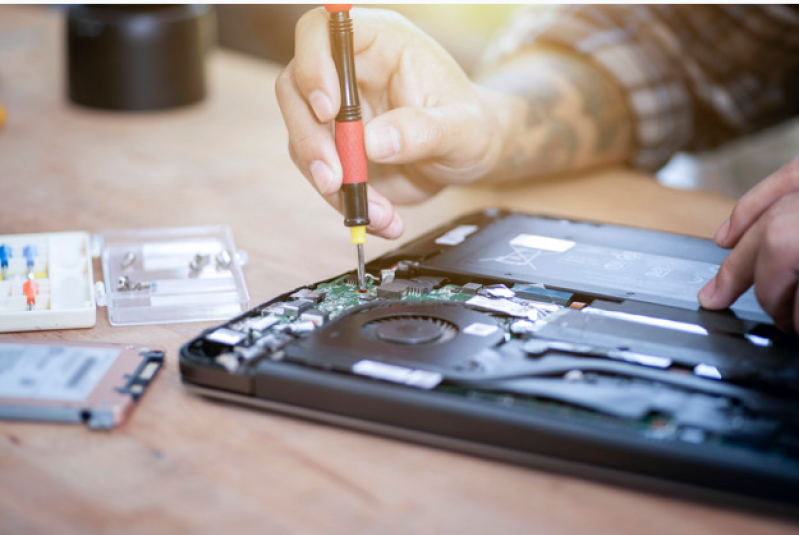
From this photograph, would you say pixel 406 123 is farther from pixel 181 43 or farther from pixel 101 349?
pixel 181 43

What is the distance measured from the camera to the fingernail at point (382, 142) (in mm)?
888

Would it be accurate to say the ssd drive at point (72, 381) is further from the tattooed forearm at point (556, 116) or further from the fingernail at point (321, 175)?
the tattooed forearm at point (556, 116)

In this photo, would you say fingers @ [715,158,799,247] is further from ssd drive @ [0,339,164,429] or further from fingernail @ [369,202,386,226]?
ssd drive @ [0,339,164,429]

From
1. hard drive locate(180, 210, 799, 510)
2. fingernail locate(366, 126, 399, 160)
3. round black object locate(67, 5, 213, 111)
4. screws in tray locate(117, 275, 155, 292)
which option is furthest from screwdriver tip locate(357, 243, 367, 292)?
round black object locate(67, 5, 213, 111)

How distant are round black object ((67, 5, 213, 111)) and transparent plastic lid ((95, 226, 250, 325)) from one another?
580 millimetres

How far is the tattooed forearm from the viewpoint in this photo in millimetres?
1305

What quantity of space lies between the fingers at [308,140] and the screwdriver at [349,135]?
0.02 metres

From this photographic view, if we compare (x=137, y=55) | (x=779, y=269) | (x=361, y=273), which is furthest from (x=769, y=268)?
(x=137, y=55)

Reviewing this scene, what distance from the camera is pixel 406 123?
92 centimetres

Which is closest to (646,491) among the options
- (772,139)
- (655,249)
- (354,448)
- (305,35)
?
(354,448)

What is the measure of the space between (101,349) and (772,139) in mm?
2814

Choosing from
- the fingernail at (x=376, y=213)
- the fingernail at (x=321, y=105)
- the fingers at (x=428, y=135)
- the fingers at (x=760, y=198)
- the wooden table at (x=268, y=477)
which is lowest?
the wooden table at (x=268, y=477)

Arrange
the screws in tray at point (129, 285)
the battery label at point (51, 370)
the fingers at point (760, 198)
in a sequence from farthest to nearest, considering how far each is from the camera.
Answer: the screws in tray at point (129, 285)
the fingers at point (760, 198)
the battery label at point (51, 370)

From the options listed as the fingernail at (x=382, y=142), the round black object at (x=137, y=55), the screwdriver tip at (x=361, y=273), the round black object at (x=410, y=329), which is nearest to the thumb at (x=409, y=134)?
the fingernail at (x=382, y=142)
